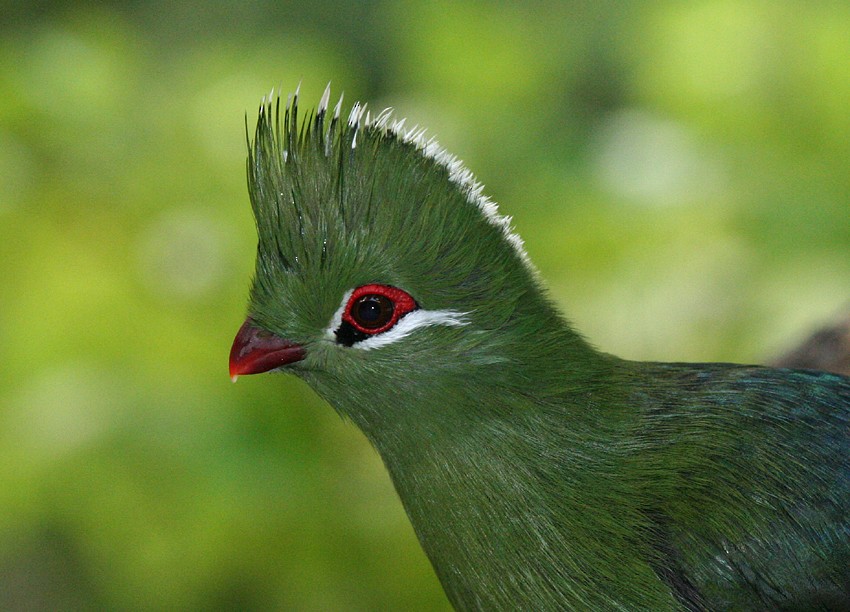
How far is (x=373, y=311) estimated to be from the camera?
2.29 m

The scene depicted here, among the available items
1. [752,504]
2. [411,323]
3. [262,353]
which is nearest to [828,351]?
[752,504]

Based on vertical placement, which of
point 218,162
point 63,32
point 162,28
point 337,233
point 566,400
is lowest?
point 566,400

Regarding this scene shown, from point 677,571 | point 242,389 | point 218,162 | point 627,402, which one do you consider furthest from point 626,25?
point 677,571

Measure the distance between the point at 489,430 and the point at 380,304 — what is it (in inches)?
15.3

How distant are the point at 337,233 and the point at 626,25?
3.80 meters

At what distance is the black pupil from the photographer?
7.50 ft

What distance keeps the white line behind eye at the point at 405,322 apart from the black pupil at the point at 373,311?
0.08ft

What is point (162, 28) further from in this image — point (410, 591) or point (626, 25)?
point (410, 591)

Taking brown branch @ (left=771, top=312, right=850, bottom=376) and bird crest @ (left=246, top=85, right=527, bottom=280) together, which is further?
brown branch @ (left=771, top=312, right=850, bottom=376)

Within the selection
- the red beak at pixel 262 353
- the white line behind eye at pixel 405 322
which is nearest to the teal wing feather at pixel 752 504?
the white line behind eye at pixel 405 322

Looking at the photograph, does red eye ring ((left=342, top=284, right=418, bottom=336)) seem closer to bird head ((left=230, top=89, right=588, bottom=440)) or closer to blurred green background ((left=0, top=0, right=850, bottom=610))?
bird head ((left=230, top=89, right=588, bottom=440))

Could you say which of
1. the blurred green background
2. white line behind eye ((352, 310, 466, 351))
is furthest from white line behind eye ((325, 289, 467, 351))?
the blurred green background

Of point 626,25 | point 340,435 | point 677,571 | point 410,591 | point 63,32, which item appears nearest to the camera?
point 677,571

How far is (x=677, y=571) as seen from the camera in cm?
224
